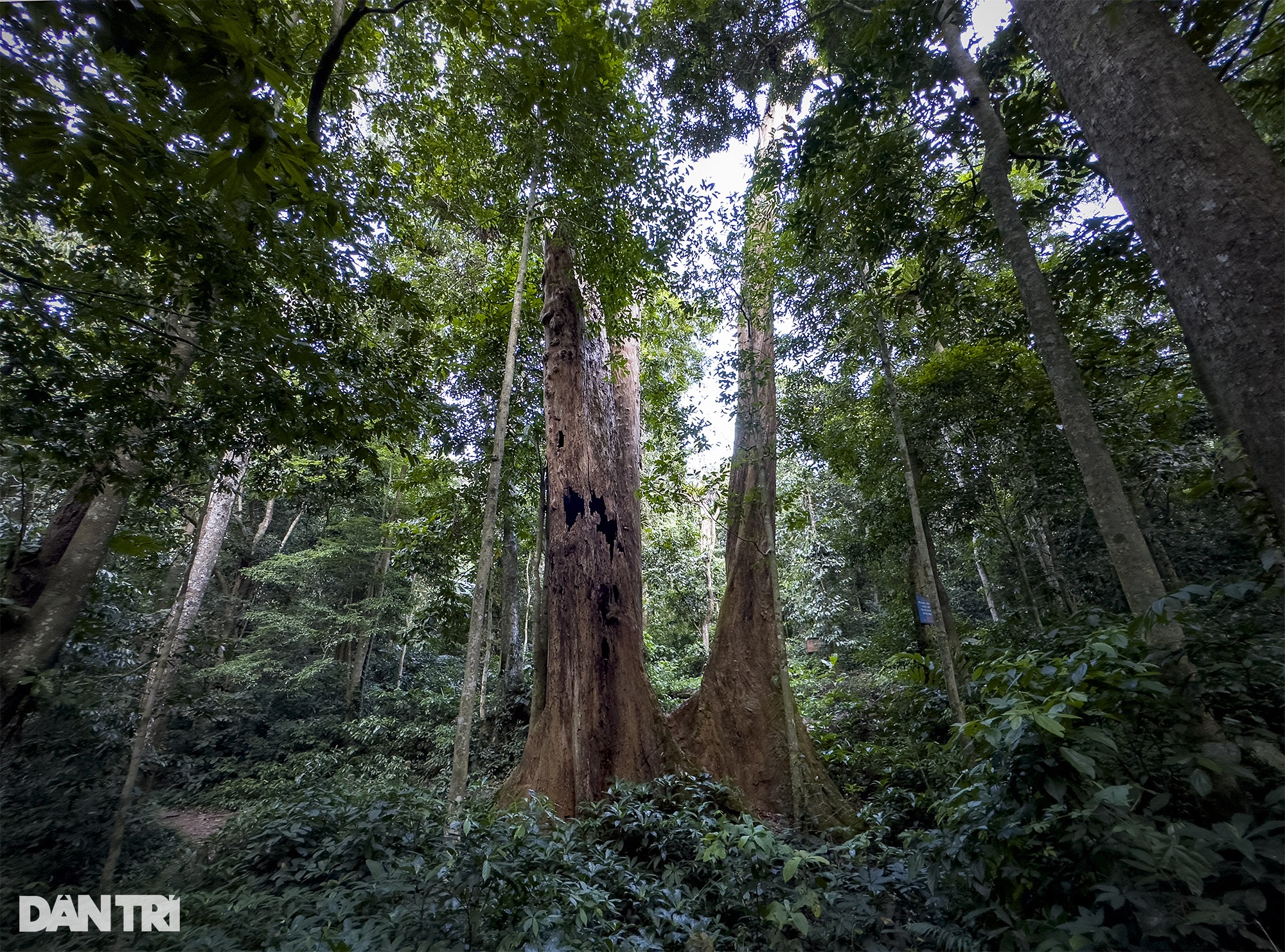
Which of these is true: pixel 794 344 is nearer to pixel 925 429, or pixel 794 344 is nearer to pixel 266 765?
pixel 925 429

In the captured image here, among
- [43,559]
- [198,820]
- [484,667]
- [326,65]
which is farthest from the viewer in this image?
[198,820]

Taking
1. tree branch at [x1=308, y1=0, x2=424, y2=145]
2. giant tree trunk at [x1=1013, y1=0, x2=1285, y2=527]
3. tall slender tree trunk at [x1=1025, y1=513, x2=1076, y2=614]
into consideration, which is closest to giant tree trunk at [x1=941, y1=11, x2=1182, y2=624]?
giant tree trunk at [x1=1013, y1=0, x2=1285, y2=527]

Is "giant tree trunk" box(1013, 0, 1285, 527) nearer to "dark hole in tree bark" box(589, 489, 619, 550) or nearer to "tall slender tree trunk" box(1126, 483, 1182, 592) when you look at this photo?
"tall slender tree trunk" box(1126, 483, 1182, 592)

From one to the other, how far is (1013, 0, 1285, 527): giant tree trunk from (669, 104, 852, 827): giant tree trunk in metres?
3.00

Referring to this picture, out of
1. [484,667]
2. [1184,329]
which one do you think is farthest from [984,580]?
[1184,329]

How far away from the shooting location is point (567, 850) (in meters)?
2.97

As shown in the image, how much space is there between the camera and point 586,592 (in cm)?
520

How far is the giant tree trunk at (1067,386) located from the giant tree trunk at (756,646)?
202 centimetres

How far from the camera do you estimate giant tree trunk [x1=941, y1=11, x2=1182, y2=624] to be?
221 centimetres

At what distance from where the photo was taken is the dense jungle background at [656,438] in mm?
1756

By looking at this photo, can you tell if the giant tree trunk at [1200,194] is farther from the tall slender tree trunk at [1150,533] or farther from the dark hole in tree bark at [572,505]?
the dark hole in tree bark at [572,505]

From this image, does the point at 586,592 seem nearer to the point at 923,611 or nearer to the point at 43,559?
the point at 923,611

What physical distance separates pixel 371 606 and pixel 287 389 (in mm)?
10107

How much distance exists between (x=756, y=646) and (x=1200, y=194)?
15.9 feet
